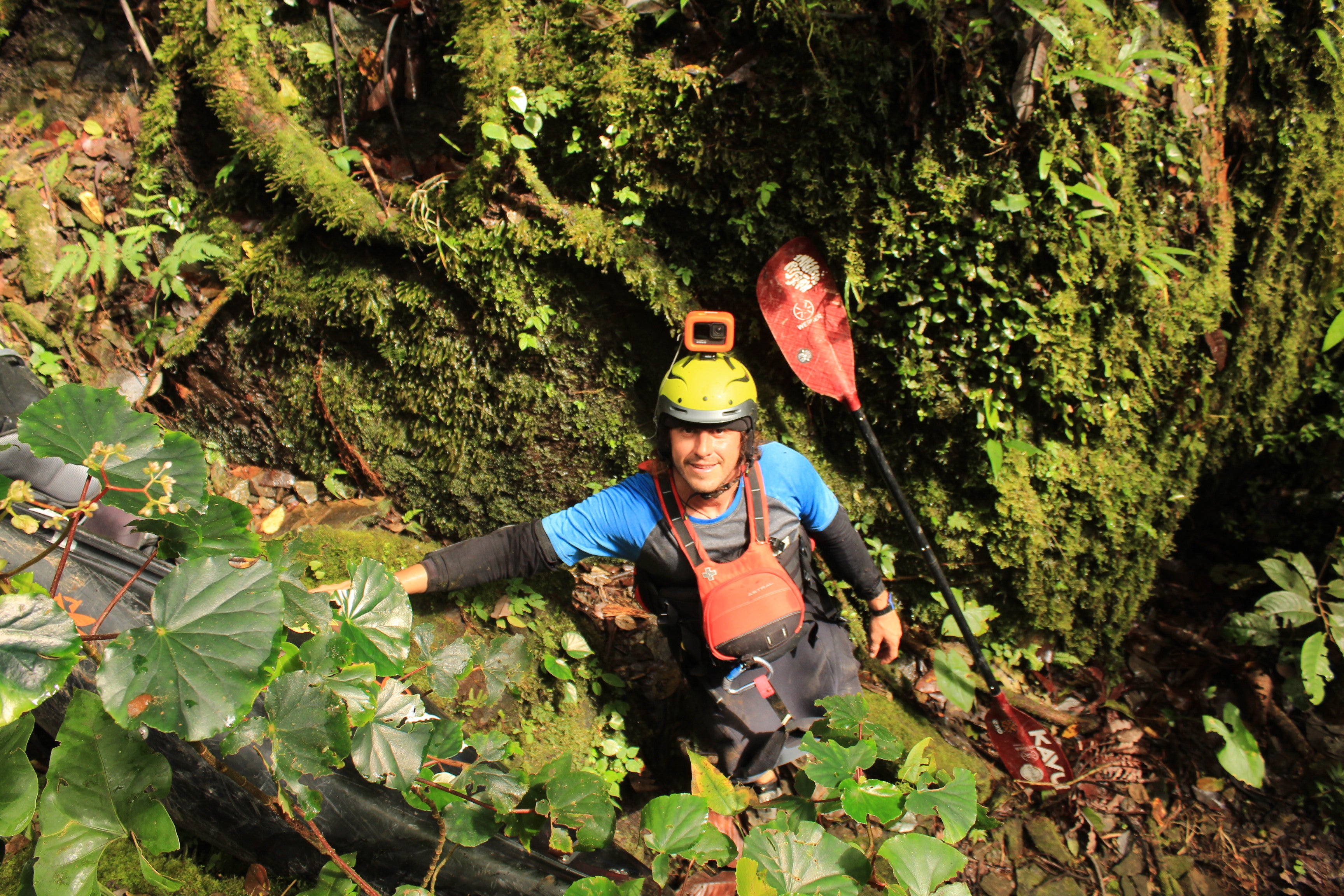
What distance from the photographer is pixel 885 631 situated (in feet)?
10.4

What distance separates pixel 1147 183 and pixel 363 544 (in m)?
3.98

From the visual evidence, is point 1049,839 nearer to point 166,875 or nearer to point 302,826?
point 302,826

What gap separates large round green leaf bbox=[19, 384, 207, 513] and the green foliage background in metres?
2.17

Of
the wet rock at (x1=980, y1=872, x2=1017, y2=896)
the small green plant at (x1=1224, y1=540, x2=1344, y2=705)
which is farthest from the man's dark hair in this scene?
the small green plant at (x1=1224, y1=540, x2=1344, y2=705)

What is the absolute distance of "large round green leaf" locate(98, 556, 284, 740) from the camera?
91cm

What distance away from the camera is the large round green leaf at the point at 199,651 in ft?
2.99

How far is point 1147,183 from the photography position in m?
3.13

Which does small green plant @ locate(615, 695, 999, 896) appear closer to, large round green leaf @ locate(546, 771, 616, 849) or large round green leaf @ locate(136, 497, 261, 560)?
large round green leaf @ locate(546, 771, 616, 849)

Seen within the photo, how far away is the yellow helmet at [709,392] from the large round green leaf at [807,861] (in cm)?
145

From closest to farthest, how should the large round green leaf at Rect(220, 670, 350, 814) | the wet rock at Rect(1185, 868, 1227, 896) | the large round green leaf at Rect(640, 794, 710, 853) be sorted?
the large round green leaf at Rect(220, 670, 350, 814), the large round green leaf at Rect(640, 794, 710, 853), the wet rock at Rect(1185, 868, 1227, 896)

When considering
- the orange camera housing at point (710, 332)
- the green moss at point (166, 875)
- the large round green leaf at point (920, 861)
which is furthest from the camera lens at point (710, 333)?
the green moss at point (166, 875)

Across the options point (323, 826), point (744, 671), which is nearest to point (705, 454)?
point (744, 671)

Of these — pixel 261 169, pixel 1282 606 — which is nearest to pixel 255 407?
pixel 261 169

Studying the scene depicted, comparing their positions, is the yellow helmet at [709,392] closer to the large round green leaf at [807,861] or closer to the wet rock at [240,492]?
the large round green leaf at [807,861]
